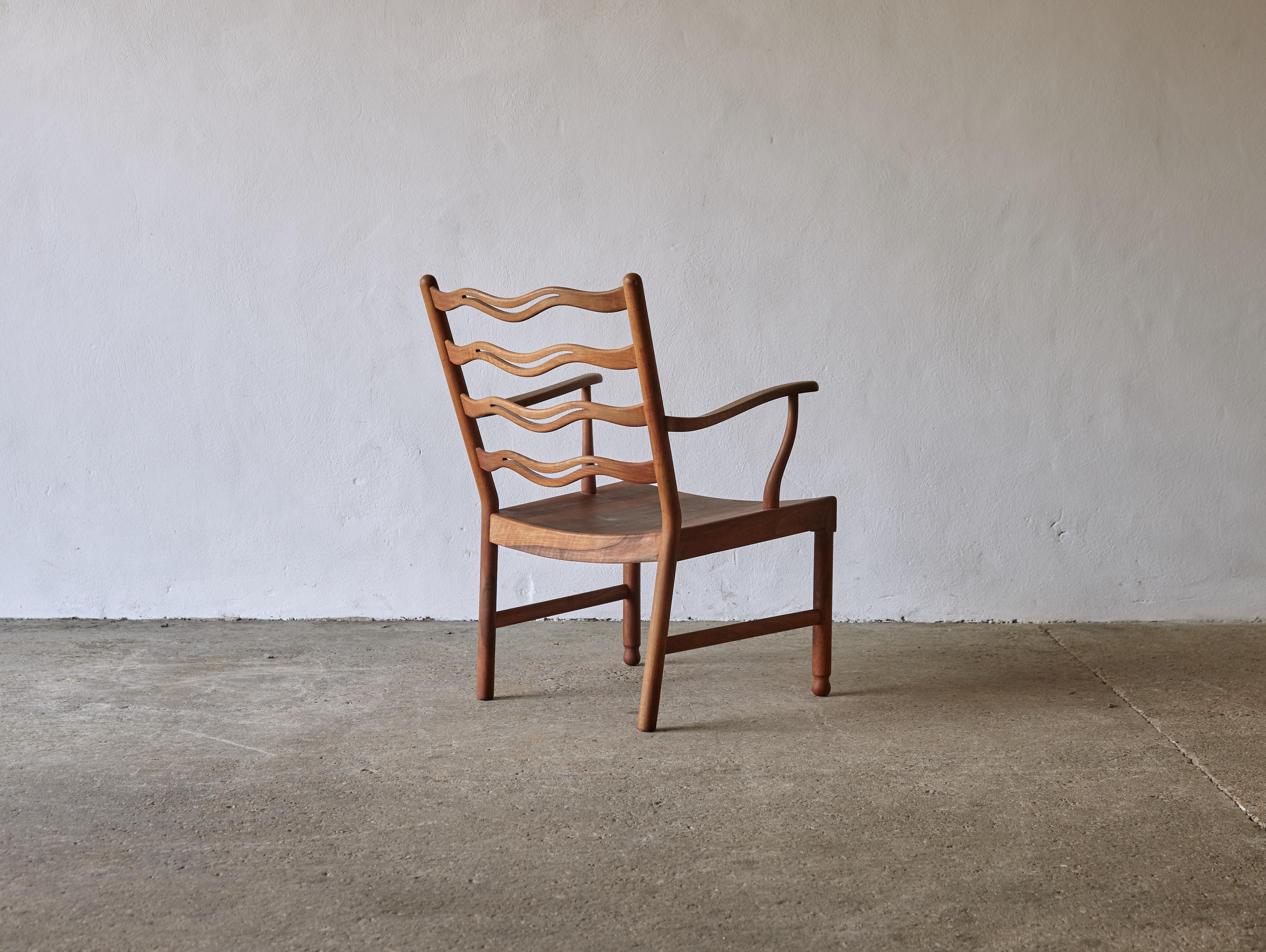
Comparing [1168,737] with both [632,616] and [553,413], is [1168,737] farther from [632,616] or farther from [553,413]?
[553,413]

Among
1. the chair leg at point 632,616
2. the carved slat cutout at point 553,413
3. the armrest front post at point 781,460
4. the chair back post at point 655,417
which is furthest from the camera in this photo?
the chair leg at point 632,616

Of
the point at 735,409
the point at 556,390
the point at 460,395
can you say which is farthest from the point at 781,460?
the point at 460,395

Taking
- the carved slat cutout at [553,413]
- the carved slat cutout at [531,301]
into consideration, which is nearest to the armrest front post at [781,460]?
the carved slat cutout at [553,413]

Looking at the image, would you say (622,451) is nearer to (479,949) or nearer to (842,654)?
(842,654)

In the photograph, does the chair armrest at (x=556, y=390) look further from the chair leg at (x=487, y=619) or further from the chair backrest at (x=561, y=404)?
the chair leg at (x=487, y=619)

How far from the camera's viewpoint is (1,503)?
333 centimetres

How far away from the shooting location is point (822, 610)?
8.27ft

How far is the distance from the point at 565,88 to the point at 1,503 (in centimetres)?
197

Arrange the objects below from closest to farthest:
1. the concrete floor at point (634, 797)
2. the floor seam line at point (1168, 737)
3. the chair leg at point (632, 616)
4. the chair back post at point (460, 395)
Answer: the concrete floor at point (634, 797)
the floor seam line at point (1168, 737)
the chair back post at point (460, 395)
the chair leg at point (632, 616)

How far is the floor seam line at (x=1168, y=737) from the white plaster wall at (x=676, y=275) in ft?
1.13

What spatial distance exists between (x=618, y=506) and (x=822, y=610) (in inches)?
19.6

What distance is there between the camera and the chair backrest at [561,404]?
2131 millimetres

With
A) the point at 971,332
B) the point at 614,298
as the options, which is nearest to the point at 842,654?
the point at 971,332

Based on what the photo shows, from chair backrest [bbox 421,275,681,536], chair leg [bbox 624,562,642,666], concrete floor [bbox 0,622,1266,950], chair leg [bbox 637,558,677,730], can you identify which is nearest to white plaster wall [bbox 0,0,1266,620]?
concrete floor [bbox 0,622,1266,950]
